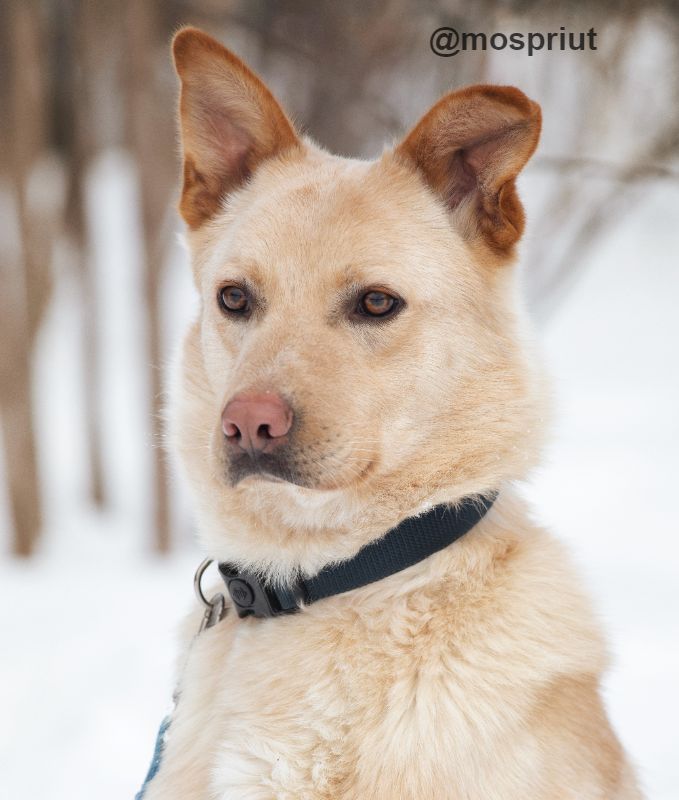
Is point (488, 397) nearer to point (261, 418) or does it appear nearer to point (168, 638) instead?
point (261, 418)

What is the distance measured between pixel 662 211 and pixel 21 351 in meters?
11.2

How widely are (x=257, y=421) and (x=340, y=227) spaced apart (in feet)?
1.83

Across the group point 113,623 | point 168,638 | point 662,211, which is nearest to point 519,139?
point 168,638

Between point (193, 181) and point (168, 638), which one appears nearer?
point (193, 181)

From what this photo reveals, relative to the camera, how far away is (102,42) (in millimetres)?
6555

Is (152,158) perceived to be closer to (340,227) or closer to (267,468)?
(340,227)

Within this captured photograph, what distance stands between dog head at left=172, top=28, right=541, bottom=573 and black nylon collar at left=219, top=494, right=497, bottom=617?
36mm

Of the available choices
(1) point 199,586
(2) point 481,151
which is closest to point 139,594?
(1) point 199,586

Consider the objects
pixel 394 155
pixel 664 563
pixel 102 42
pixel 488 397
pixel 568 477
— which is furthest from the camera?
pixel 568 477

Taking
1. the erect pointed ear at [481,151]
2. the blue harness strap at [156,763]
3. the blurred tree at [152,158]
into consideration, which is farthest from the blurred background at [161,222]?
the erect pointed ear at [481,151]

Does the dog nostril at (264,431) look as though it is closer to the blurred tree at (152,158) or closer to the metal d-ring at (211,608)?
the metal d-ring at (211,608)

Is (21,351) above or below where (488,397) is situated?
below

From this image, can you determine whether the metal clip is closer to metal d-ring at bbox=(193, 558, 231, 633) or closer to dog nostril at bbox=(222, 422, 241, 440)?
metal d-ring at bbox=(193, 558, 231, 633)

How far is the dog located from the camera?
1911 mm
